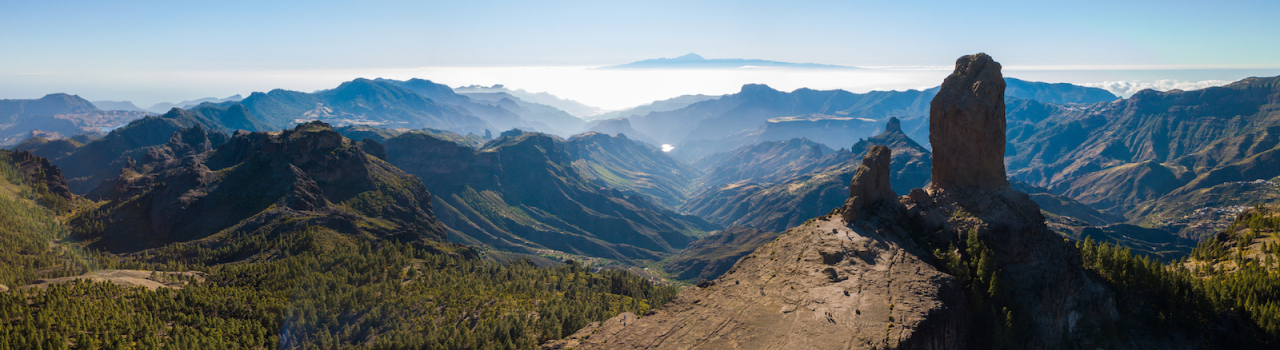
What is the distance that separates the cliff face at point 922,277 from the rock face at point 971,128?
0.54ft

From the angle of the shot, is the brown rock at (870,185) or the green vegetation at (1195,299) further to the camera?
the brown rock at (870,185)

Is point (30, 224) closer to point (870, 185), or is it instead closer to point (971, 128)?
point (870, 185)

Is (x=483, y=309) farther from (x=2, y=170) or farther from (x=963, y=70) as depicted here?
(x=2, y=170)

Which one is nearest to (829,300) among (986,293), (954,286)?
(954,286)

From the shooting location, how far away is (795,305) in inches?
2493

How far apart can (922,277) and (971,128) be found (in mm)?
30124

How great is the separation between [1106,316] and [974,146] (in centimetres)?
2756

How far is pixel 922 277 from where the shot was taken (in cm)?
6366

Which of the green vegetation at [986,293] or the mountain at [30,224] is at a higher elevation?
the green vegetation at [986,293]

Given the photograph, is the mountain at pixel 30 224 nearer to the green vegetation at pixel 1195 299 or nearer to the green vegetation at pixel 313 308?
the green vegetation at pixel 313 308

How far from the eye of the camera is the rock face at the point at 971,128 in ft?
261

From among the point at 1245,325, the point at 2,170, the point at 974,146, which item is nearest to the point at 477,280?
the point at 974,146

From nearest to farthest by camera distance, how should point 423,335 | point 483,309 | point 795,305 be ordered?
point 795,305 < point 423,335 < point 483,309

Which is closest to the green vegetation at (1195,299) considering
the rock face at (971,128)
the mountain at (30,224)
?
the rock face at (971,128)
